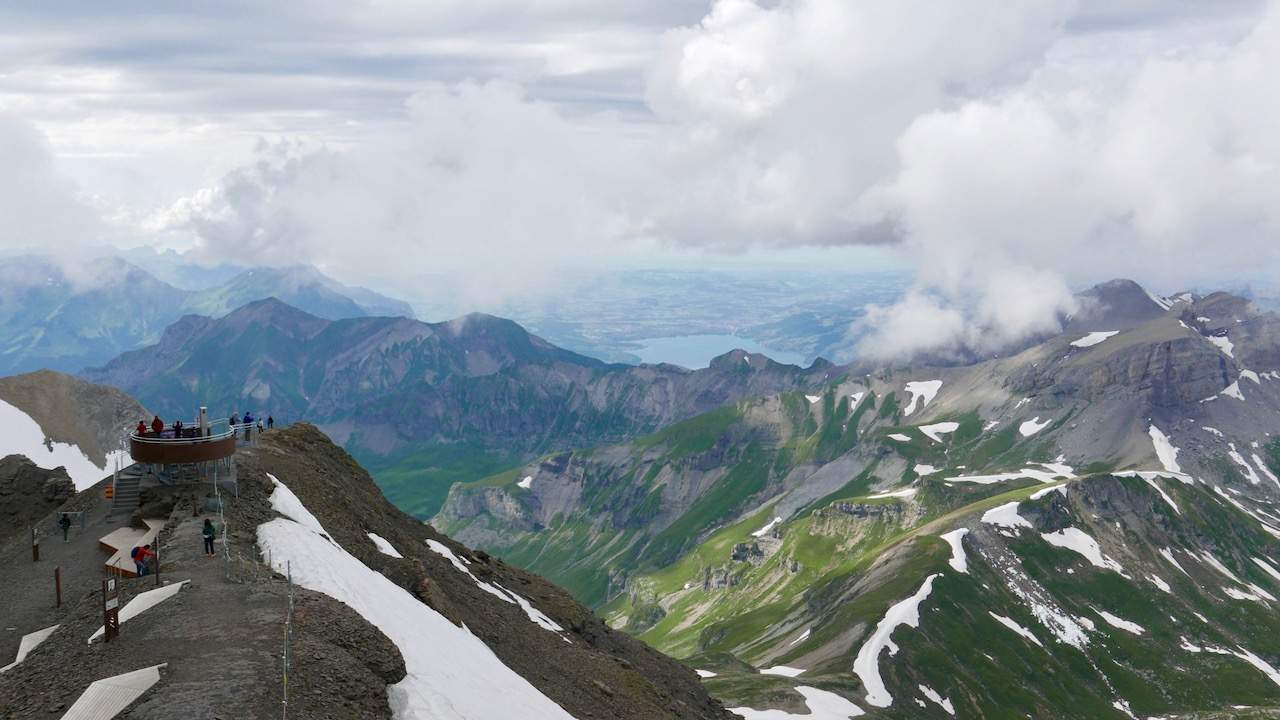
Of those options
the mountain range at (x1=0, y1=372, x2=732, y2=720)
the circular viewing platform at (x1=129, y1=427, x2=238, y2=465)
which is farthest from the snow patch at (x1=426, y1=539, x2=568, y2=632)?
the circular viewing platform at (x1=129, y1=427, x2=238, y2=465)

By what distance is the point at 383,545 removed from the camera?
66375mm

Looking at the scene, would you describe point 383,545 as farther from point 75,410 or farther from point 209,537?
point 75,410

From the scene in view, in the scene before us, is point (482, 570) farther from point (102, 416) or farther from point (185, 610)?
point (102, 416)

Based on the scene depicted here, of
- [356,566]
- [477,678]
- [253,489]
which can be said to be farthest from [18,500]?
[477,678]

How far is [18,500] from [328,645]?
167ft

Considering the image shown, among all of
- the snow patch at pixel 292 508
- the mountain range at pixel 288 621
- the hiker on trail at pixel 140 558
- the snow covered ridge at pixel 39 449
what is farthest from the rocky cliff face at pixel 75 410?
the hiker on trail at pixel 140 558

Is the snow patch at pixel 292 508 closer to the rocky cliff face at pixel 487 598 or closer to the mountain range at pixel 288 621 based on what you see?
the mountain range at pixel 288 621

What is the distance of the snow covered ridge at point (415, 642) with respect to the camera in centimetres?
3728

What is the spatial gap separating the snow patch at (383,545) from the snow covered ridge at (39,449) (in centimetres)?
9155

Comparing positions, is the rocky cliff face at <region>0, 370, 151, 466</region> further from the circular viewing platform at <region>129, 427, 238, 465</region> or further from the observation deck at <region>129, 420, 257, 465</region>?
the circular viewing platform at <region>129, 427, 238, 465</region>

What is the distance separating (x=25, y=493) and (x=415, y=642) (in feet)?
151

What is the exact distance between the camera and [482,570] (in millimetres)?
84000

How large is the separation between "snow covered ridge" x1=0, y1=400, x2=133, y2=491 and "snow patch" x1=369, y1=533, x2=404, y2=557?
300 ft

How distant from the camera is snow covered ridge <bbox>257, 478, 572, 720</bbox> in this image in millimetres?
37281
